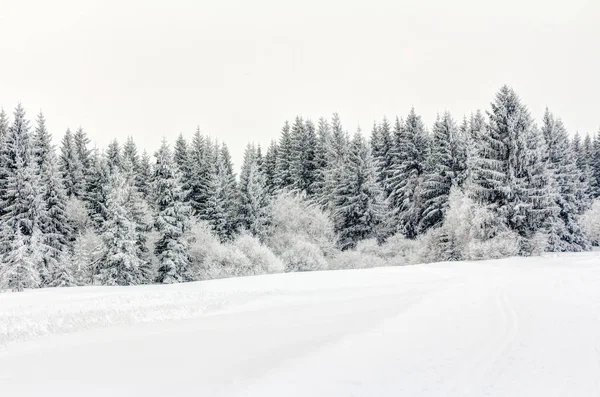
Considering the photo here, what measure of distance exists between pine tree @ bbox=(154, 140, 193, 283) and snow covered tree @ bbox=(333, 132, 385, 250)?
16533 millimetres

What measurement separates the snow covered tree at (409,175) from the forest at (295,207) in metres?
0.17

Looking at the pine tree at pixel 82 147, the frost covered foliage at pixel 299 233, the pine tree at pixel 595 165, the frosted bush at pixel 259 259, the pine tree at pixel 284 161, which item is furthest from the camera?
the pine tree at pixel 595 165

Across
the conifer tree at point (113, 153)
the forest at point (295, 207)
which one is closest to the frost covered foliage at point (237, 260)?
the forest at point (295, 207)

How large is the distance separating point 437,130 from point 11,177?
135ft

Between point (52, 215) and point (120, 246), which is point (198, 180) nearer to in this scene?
point (52, 215)

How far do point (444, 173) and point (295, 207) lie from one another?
15301mm

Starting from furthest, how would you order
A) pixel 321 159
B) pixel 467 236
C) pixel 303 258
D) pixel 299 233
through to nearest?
pixel 321 159 < pixel 299 233 < pixel 303 258 < pixel 467 236

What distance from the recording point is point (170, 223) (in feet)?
138

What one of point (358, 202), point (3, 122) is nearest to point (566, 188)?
point (358, 202)

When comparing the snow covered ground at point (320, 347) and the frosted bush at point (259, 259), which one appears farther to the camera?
the frosted bush at point (259, 259)

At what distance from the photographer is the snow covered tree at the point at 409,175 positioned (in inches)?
1984

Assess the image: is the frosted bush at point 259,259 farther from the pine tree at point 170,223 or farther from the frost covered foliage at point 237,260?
the pine tree at point 170,223

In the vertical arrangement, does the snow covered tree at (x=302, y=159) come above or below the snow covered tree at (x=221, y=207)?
above

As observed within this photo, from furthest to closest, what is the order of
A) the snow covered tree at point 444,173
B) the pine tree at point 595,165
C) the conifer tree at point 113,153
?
the pine tree at point 595,165 → the conifer tree at point 113,153 → the snow covered tree at point 444,173
